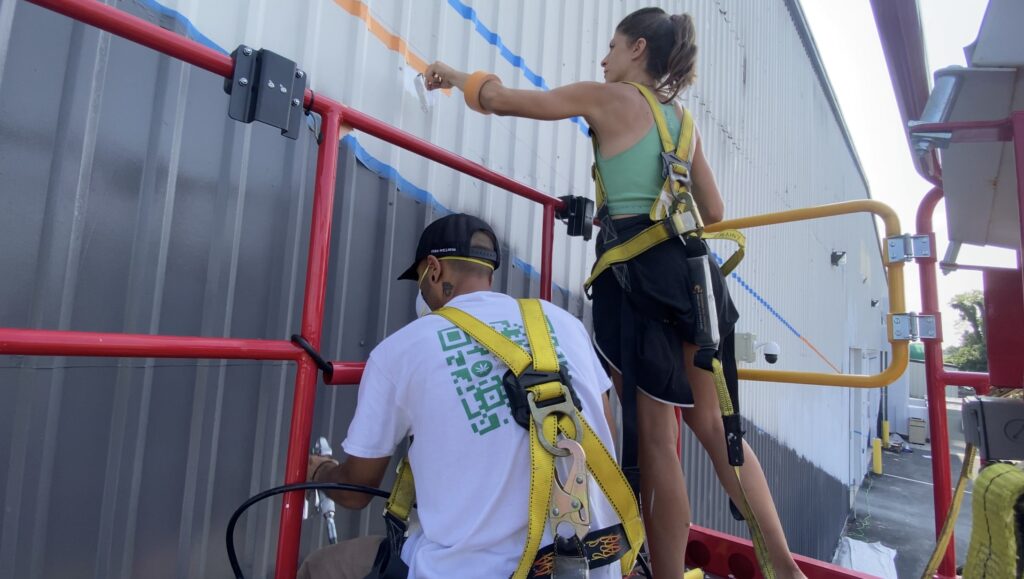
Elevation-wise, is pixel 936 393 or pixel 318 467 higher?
pixel 936 393

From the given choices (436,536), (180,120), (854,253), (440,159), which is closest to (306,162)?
(180,120)

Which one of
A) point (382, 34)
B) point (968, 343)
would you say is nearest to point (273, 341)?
point (382, 34)

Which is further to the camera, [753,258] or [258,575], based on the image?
[753,258]

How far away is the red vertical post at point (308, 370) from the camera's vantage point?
1.11 m

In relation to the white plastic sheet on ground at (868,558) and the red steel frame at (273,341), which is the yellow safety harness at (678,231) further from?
the white plastic sheet on ground at (868,558)

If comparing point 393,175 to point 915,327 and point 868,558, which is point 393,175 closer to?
point 915,327

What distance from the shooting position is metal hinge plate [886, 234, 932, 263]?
190cm

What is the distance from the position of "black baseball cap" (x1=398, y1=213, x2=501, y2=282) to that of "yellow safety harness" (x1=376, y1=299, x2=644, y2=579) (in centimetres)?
24

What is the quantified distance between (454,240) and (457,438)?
0.56 meters

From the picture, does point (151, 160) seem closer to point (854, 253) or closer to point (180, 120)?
point (180, 120)

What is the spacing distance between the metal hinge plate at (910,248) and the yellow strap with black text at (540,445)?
139 cm

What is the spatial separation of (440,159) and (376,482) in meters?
0.90

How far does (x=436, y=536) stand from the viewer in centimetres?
113

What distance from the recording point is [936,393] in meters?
1.94
